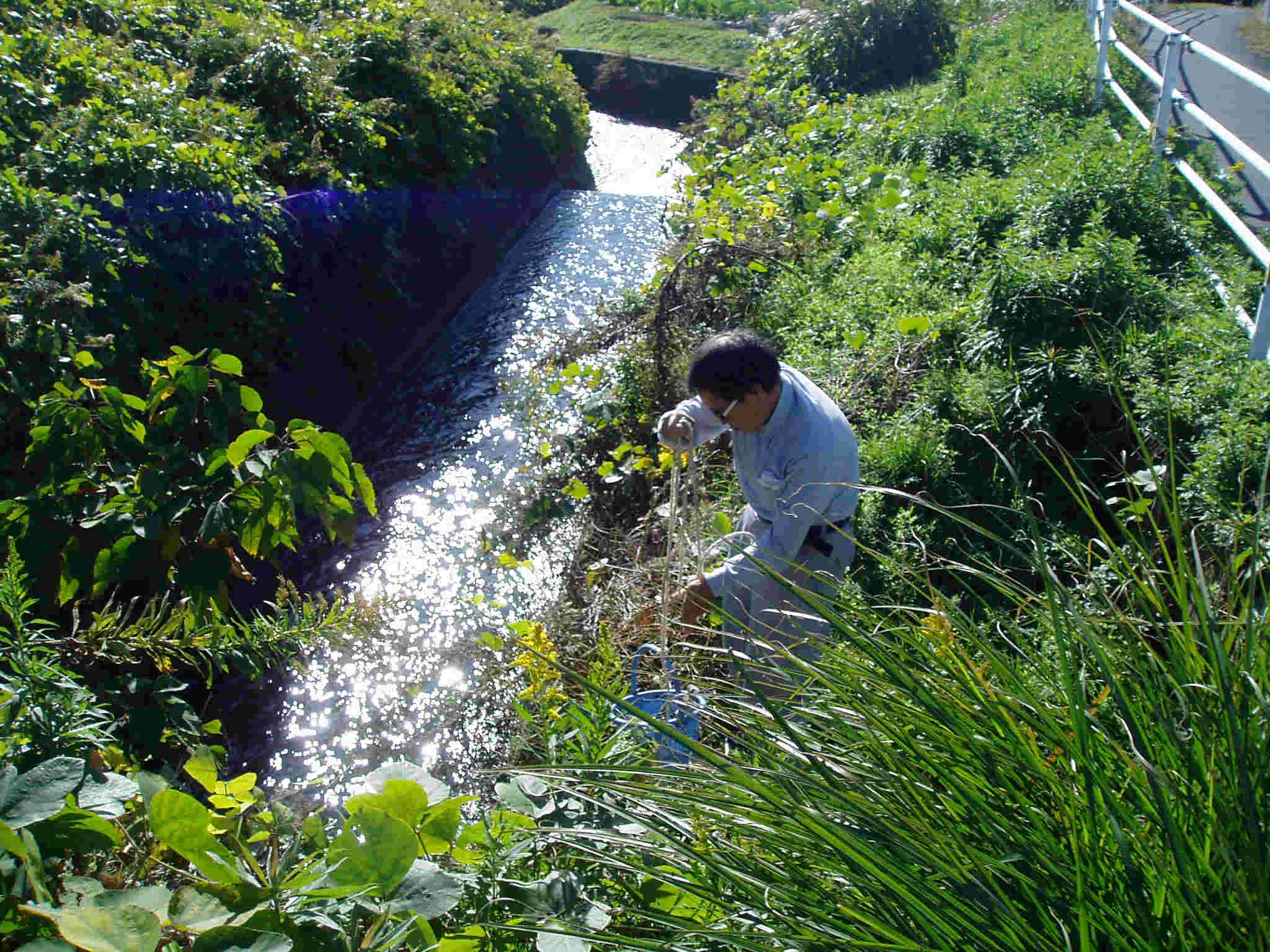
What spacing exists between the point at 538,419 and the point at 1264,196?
15.8 feet

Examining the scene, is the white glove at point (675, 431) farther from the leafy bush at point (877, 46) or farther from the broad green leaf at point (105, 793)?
the leafy bush at point (877, 46)

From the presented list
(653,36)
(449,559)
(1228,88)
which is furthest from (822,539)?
(653,36)

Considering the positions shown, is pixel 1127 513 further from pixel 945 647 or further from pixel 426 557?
pixel 426 557

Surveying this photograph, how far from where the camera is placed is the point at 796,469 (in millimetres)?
2865

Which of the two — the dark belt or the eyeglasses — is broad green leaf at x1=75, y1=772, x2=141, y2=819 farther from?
the dark belt

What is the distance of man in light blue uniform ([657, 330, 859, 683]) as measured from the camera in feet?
9.04

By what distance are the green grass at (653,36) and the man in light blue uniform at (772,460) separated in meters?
12.2

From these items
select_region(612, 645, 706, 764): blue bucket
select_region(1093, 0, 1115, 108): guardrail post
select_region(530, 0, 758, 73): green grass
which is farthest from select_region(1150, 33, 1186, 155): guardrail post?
select_region(530, 0, 758, 73): green grass

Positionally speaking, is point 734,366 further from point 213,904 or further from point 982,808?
point 213,904

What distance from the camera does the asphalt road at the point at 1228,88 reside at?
5539 mm

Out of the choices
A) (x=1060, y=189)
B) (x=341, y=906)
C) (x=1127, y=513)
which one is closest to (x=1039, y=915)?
(x=341, y=906)

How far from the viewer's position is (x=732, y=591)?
298cm

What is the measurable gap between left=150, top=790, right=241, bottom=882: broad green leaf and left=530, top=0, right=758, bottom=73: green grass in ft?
46.2

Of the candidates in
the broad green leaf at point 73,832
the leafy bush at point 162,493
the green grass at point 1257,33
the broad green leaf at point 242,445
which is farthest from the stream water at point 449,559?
the green grass at point 1257,33
